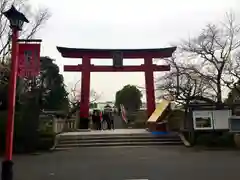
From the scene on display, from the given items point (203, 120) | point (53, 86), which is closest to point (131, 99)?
point (53, 86)

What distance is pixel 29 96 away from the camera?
22.6 metres

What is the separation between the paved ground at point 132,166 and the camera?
12.1 m

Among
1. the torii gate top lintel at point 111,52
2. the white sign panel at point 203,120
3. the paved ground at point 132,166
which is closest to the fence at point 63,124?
the torii gate top lintel at point 111,52

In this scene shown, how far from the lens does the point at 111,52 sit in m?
33.8

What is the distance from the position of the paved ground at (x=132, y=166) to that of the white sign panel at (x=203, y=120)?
3.93 metres

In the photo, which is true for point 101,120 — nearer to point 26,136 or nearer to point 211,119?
point 211,119

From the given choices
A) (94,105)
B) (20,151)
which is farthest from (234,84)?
(94,105)

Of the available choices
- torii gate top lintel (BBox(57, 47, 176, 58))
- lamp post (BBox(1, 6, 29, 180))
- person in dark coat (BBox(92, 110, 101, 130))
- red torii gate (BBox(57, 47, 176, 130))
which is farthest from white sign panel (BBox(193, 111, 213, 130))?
lamp post (BBox(1, 6, 29, 180))

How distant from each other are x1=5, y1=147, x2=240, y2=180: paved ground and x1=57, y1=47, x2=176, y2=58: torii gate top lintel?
1501 cm

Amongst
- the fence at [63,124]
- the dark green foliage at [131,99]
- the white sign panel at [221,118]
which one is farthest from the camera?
the dark green foliage at [131,99]

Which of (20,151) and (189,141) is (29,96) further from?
(189,141)

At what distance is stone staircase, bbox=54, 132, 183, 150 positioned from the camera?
75.5 ft

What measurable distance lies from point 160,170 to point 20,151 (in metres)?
10.2

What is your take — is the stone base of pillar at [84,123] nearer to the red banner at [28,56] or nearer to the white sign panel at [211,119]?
the white sign panel at [211,119]
